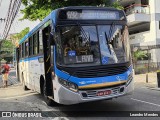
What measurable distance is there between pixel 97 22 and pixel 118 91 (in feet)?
7.21

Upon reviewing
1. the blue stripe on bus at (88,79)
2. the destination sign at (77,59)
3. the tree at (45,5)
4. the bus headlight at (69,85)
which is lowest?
the bus headlight at (69,85)

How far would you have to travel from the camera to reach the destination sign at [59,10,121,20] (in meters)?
9.89

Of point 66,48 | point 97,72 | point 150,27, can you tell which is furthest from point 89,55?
point 150,27

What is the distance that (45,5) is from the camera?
26391mm

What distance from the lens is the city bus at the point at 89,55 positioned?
30.6 ft

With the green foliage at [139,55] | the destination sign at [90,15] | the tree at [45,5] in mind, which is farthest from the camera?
the green foliage at [139,55]

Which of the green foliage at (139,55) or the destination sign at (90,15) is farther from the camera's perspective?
the green foliage at (139,55)

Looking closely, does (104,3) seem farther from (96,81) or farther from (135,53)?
(96,81)

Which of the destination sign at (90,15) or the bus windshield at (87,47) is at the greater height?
the destination sign at (90,15)

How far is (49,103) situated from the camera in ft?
39.1

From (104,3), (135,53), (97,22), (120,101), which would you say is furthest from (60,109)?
(135,53)

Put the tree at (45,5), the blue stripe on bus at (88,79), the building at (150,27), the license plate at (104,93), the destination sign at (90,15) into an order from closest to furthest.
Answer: the blue stripe on bus at (88,79) → the license plate at (104,93) → the destination sign at (90,15) → the tree at (45,5) → the building at (150,27)

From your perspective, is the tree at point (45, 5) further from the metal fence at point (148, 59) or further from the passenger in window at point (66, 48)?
the passenger in window at point (66, 48)

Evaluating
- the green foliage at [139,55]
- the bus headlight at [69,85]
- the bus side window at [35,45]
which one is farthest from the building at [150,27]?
the bus headlight at [69,85]
